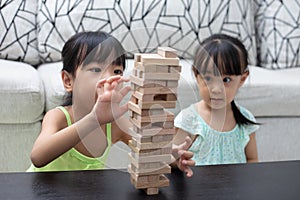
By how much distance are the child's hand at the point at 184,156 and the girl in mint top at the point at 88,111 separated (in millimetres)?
108

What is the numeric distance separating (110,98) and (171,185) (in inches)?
8.5

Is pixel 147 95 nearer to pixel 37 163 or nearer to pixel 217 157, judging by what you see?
pixel 37 163

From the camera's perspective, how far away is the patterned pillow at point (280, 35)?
7.96 ft

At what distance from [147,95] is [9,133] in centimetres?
113

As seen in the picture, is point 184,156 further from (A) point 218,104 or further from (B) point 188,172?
(A) point 218,104

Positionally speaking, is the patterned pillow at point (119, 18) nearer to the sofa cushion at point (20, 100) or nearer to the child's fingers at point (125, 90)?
the sofa cushion at point (20, 100)

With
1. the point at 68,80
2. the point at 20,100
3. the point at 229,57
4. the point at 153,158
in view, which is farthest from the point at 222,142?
the point at 153,158

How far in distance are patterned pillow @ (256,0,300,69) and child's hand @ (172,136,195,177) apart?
1466 mm

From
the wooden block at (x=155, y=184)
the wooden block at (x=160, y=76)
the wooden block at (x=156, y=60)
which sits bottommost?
the wooden block at (x=155, y=184)

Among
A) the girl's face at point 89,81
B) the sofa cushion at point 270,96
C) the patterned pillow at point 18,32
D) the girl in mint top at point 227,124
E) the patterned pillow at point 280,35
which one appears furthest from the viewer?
the patterned pillow at point 280,35

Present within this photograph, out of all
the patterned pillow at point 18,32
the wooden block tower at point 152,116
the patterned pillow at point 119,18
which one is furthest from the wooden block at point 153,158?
the patterned pillow at point 18,32

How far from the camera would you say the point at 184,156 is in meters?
1.04

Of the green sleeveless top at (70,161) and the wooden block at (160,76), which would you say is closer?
the wooden block at (160,76)

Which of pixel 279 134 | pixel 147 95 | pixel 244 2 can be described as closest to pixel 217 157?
pixel 279 134
